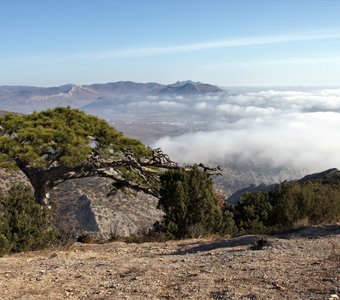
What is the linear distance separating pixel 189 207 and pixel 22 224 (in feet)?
19.5

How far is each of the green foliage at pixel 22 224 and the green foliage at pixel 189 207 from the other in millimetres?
4017

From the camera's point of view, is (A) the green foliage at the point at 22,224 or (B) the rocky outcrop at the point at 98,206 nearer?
(A) the green foliage at the point at 22,224

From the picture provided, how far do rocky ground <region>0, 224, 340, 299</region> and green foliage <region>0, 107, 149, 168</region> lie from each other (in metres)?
6.19

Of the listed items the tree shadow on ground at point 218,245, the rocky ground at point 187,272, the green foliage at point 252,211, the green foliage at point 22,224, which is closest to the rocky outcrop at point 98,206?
the green foliage at point 252,211

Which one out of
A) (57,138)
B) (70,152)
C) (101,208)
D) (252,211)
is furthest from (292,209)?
(101,208)

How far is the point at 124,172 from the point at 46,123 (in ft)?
13.1

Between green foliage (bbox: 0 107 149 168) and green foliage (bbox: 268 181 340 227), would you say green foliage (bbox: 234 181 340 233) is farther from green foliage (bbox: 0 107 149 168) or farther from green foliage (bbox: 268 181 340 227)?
green foliage (bbox: 0 107 149 168)

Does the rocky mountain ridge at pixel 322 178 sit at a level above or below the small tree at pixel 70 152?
below

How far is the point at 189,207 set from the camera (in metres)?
15.4

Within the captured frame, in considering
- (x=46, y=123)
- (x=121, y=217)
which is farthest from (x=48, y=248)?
(x=121, y=217)

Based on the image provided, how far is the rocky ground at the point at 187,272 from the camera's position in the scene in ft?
22.2

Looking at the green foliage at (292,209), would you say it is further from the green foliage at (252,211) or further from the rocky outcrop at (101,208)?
the rocky outcrop at (101,208)

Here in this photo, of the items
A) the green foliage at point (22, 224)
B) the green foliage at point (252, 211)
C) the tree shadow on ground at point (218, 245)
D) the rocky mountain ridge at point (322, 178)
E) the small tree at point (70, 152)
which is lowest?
the rocky mountain ridge at point (322, 178)

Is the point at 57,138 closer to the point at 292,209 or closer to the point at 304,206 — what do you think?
the point at 292,209
